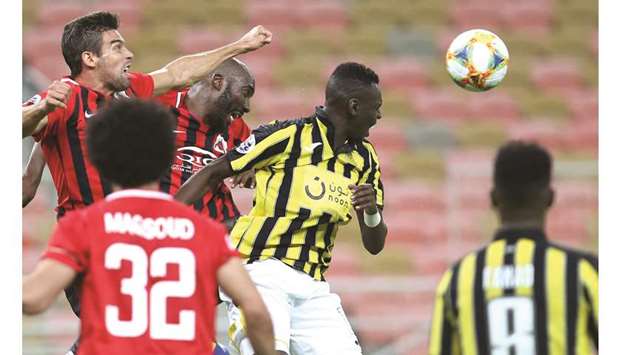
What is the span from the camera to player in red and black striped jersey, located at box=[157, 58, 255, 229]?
21.8 feet

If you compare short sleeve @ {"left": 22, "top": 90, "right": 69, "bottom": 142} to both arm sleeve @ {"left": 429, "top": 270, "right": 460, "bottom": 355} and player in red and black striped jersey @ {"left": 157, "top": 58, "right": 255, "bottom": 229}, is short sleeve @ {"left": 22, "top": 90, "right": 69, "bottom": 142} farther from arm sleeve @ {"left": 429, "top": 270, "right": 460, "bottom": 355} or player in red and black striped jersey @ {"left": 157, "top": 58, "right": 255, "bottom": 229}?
arm sleeve @ {"left": 429, "top": 270, "right": 460, "bottom": 355}

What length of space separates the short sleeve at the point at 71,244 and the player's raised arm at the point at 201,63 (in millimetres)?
2714

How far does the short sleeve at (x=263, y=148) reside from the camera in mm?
6102

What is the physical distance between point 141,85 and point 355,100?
1203 mm

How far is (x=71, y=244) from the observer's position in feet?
13.2

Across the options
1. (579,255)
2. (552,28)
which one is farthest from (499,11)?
(579,255)

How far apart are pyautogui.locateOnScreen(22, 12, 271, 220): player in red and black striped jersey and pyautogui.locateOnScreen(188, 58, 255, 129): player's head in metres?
0.11

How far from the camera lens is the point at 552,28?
16453 mm

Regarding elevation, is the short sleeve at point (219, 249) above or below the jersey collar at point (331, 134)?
below

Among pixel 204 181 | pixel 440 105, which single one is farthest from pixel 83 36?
pixel 440 105

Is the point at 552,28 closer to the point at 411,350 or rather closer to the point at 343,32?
the point at 343,32

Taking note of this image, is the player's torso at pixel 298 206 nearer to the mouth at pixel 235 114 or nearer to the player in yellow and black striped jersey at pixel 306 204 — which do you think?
the player in yellow and black striped jersey at pixel 306 204

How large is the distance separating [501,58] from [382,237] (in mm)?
1273

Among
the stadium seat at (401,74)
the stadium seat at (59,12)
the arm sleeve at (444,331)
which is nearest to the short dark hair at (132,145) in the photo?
the arm sleeve at (444,331)
